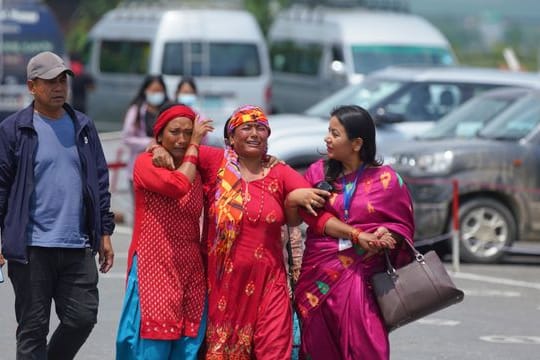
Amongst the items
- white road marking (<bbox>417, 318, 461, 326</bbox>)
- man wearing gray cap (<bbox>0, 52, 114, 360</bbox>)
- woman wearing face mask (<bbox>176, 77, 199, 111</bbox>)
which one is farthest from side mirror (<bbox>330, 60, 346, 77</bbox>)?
man wearing gray cap (<bbox>0, 52, 114, 360</bbox>)

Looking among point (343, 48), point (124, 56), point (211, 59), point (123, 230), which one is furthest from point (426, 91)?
point (124, 56)

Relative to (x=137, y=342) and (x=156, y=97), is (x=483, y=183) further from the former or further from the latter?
(x=137, y=342)

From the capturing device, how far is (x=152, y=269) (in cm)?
724

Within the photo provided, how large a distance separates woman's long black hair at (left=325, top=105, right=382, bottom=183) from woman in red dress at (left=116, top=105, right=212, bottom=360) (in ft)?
2.04

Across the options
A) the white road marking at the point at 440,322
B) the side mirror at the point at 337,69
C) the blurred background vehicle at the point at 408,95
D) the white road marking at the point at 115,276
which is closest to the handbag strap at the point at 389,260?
the white road marking at the point at 440,322

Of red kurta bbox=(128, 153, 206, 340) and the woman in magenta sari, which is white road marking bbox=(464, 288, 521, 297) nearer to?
the woman in magenta sari

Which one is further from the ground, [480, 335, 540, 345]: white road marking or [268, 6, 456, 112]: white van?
[268, 6, 456, 112]: white van

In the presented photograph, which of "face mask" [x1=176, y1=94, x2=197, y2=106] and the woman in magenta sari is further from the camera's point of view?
"face mask" [x1=176, y1=94, x2=197, y2=106]

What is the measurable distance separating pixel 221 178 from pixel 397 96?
10.8 meters

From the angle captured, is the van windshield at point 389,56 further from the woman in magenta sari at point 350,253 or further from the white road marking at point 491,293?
the woman in magenta sari at point 350,253

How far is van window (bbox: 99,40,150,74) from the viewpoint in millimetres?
30234

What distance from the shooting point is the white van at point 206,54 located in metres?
29.2

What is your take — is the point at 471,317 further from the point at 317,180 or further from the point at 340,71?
the point at 340,71

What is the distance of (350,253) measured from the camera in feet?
23.9
